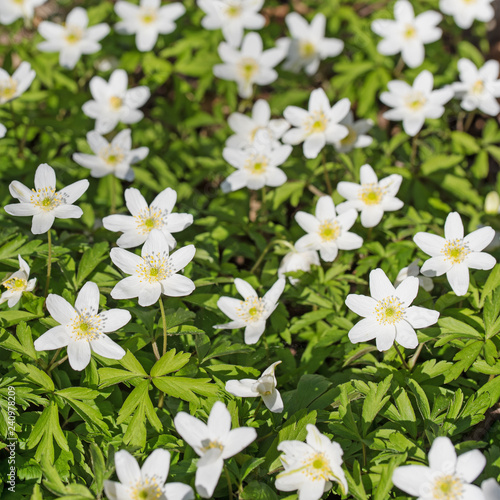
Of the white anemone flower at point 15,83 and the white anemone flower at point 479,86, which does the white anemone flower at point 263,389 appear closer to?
the white anemone flower at point 15,83

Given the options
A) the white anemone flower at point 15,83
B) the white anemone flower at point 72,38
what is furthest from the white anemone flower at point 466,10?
the white anemone flower at point 15,83

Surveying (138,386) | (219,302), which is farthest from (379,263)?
(138,386)

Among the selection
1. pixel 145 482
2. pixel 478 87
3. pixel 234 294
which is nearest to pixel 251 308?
pixel 234 294

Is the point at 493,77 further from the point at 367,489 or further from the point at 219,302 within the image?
A: the point at 367,489

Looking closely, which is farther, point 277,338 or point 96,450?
point 277,338

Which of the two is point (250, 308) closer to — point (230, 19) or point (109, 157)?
point (109, 157)

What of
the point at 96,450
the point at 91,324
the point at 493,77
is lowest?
the point at 96,450

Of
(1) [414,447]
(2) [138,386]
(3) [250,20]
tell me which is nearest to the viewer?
(1) [414,447]
